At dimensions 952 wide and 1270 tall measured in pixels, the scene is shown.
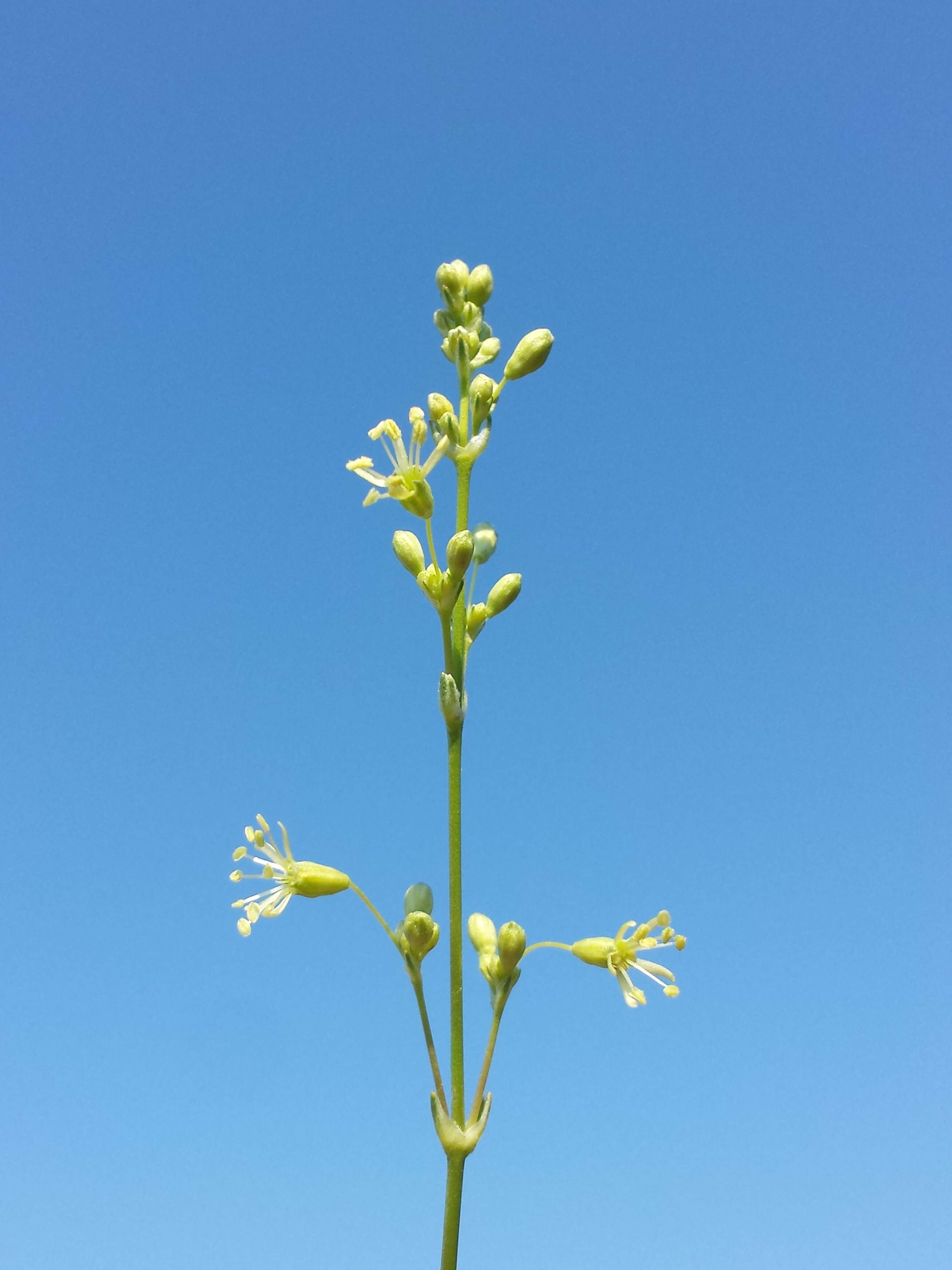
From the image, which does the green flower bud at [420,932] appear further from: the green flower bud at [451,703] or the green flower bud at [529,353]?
the green flower bud at [529,353]

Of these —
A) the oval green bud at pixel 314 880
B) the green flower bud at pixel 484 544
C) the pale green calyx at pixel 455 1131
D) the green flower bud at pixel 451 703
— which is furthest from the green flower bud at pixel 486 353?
the pale green calyx at pixel 455 1131

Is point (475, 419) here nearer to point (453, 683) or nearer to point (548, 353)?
point (548, 353)

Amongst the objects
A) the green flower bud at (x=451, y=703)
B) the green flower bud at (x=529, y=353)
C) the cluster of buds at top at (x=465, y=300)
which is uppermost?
the cluster of buds at top at (x=465, y=300)

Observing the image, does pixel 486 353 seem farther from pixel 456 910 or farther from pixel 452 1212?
pixel 452 1212

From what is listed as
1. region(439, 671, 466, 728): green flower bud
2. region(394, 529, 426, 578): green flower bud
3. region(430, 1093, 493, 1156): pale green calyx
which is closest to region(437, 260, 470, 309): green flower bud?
region(394, 529, 426, 578): green flower bud

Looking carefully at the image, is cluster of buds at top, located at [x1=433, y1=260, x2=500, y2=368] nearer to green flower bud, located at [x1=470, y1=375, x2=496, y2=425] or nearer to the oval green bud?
green flower bud, located at [x1=470, y1=375, x2=496, y2=425]

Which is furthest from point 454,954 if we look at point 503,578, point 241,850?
point 503,578
